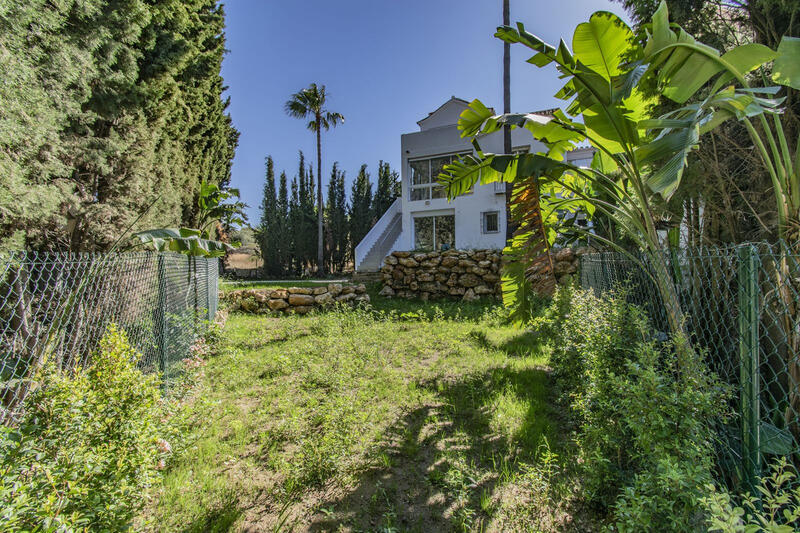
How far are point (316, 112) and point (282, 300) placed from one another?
14677mm

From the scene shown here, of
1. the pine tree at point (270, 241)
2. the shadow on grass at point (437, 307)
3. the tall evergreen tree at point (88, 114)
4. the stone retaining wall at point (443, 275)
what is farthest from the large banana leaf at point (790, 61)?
the pine tree at point (270, 241)

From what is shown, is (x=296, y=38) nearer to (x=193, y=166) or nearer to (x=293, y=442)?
(x=193, y=166)

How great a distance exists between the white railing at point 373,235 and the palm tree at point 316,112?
516 cm

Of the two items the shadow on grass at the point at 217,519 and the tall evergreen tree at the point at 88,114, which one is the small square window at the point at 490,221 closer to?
the tall evergreen tree at the point at 88,114

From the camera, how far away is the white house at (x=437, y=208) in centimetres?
1498

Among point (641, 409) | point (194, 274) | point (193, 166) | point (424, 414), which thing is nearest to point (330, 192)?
point (193, 166)

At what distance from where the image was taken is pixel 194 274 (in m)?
6.19

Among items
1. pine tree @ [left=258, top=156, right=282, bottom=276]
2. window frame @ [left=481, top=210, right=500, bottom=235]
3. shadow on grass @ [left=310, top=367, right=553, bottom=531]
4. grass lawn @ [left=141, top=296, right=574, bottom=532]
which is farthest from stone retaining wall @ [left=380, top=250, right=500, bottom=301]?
pine tree @ [left=258, top=156, right=282, bottom=276]

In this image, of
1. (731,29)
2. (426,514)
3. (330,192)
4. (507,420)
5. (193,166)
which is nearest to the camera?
(426,514)

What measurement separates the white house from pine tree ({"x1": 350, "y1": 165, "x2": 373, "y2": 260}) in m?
5.64

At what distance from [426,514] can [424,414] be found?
1.47 metres

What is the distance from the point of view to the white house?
14977 millimetres

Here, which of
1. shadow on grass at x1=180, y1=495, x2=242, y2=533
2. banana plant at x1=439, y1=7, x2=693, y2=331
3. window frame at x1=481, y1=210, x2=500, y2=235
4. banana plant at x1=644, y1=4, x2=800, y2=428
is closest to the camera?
banana plant at x1=644, y1=4, x2=800, y2=428

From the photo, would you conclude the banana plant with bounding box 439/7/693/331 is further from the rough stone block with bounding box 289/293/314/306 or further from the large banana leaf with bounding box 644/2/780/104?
the rough stone block with bounding box 289/293/314/306
